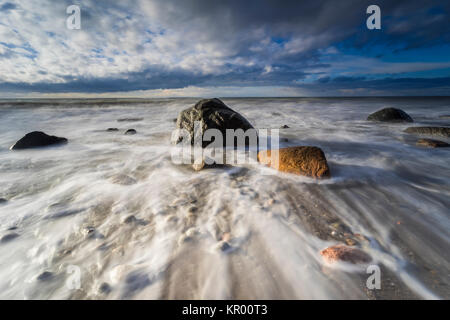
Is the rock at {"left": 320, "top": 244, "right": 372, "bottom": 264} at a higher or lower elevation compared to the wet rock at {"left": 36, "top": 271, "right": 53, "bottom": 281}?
higher

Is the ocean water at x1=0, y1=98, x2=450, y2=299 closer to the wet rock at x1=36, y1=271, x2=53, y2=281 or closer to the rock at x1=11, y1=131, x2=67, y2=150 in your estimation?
the wet rock at x1=36, y1=271, x2=53, y2=281

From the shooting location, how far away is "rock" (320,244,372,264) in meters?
1.34

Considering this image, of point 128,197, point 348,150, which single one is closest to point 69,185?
point 128,197

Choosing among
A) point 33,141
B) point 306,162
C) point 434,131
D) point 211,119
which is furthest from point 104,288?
point 434,131

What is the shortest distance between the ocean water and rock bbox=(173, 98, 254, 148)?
1756 mm

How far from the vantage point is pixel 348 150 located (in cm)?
441

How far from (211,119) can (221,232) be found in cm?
355

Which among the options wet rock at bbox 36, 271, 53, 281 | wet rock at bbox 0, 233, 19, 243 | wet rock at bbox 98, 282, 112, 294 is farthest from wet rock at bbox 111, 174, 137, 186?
wet rock at bbox 98, 282, 112, 294

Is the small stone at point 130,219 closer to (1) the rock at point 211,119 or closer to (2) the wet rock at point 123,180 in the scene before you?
(2) the wet rock at point 123,180

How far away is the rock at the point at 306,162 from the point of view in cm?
273

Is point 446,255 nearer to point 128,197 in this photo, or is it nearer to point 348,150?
point 128,197

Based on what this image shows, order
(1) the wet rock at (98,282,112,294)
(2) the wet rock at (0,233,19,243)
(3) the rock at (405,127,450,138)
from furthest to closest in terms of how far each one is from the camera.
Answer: (3) the rock at (405,127,450,138) < (2) the wet rock at (0,233,19,243) < (1) the wet rock at (98,282,112,294)
